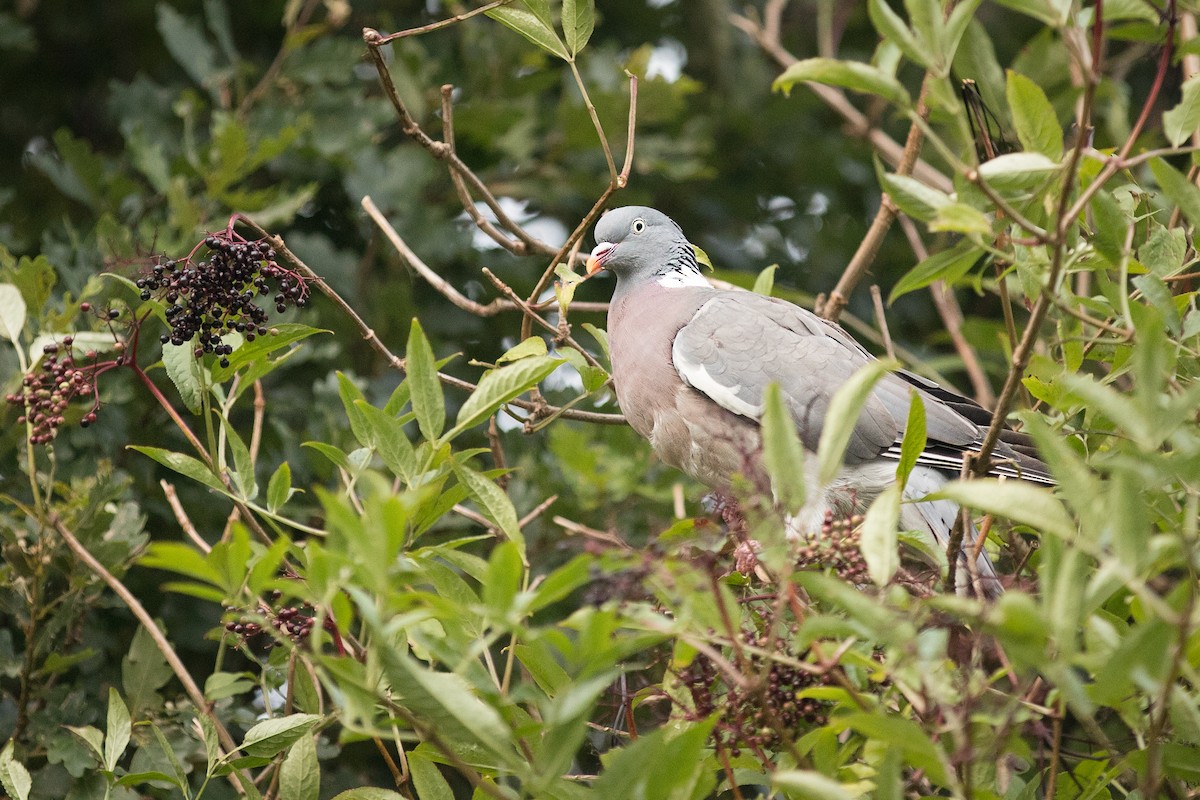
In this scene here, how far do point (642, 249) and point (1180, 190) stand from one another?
5.84 feet

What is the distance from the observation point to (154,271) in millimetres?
1900

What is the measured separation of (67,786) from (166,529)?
3.23 ft

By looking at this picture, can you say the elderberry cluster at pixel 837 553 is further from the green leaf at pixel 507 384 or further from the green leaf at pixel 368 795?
the green leaf at pixel 368 795

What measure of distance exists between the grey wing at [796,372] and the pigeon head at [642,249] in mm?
327

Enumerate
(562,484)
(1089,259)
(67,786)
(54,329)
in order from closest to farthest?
1. (1089,259)
2. (67,786)
3. (54,329)
4. (562,484)

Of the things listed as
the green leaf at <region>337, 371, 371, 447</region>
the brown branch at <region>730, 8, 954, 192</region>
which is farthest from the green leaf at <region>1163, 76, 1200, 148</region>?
the brown branch at <region>730, 8, 954, 192</region>

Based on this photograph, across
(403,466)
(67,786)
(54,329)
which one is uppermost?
(403,466)

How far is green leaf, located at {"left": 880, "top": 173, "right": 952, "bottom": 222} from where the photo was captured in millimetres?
1461

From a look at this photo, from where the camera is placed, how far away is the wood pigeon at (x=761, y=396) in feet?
9.08

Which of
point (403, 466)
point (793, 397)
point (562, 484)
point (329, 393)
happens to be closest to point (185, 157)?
point (329, 393)

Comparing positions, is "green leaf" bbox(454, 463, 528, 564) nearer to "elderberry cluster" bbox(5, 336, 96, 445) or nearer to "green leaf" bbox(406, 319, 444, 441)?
"green leaf" bbox(406, 319, 444, 441)

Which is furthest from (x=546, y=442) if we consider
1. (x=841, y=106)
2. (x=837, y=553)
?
(x=837, y=553)

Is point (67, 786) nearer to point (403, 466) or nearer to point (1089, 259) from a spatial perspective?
point (403, 466)

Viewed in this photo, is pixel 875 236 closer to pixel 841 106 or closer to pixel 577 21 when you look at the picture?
pixel 577 21
